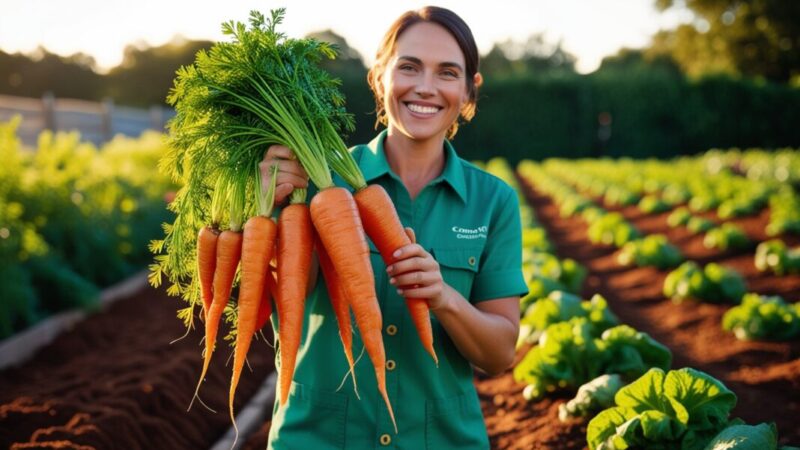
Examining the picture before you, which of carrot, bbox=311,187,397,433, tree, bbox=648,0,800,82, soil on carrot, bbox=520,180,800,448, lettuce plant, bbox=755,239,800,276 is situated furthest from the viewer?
tree, bbox=648,0,800,82

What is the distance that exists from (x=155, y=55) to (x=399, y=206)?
52335mm

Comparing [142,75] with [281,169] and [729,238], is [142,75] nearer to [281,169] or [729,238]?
[729,238]

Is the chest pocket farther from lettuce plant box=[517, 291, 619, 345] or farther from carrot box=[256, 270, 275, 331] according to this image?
lettuce plant box=[517, 291, 619, 345]

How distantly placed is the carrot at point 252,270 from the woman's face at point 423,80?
49 centimetres

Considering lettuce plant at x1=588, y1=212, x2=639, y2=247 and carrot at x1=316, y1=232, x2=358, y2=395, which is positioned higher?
carrot at x1=316, y1=232, x2=358, y2=395

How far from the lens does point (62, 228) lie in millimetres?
6332

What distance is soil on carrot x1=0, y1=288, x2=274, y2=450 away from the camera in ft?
11.0

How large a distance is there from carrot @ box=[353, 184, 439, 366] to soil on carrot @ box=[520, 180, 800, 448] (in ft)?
4.77

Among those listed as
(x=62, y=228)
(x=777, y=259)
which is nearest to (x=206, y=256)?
(x=62, y=228)

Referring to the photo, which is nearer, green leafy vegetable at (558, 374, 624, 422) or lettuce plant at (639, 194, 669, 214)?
green leafy vegetable at (558, 374, 624, 422)

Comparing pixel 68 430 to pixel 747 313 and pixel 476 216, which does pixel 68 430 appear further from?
pixel 747 313

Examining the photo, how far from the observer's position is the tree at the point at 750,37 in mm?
37281

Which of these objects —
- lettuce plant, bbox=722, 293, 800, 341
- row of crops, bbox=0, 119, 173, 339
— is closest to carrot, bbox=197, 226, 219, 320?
row of crops, bbox=0, 119, 173, 339

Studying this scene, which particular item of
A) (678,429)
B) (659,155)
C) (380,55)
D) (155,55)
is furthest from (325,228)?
(155,55)
